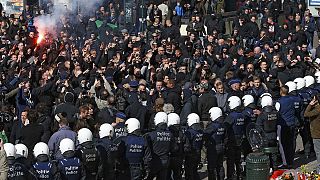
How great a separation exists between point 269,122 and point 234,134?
91 centimetres

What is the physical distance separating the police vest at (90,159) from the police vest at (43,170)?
0.73 meters

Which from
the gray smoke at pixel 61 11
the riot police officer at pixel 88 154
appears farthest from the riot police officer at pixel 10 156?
the gray smoke at pixel 61 11

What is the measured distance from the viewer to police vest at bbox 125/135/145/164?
14.1m

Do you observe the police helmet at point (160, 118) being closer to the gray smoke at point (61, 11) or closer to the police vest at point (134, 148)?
the police vest at point (134, 148)

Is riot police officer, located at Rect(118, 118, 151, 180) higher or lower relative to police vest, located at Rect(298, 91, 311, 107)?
lower

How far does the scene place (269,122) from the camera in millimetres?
16797

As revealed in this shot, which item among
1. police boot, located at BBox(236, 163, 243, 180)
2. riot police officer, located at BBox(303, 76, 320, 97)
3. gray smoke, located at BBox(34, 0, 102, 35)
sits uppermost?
gray smoke, located at BBox(34, 0, 102, 35)

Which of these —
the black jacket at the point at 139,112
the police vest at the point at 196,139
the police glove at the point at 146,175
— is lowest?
the police glove at the point at 146,175

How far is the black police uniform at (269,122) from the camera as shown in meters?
16.8

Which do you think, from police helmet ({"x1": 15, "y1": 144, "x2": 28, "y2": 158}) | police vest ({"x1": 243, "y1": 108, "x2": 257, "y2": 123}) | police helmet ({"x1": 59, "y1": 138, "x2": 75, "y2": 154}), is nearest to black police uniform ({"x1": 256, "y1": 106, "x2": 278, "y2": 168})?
police vest ({"x1": 243, "y1": 108, "x2": 257, "y2": 123})

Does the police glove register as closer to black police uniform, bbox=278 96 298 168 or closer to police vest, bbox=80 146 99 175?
police vest, bbox=80 146 99 175

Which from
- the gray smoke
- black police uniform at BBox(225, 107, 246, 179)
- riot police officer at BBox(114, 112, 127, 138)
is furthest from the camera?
the gray smoke

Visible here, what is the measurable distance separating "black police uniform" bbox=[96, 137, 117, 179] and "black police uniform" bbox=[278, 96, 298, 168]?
4.81 metres

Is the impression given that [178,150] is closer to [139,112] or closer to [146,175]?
[146,175]
